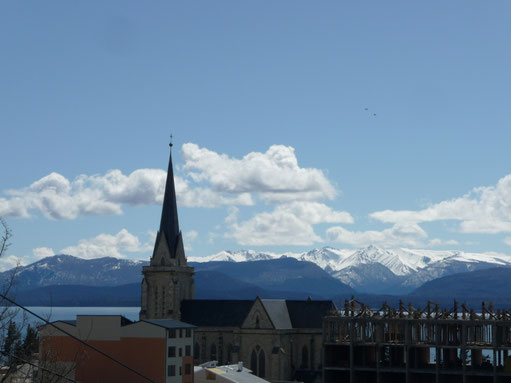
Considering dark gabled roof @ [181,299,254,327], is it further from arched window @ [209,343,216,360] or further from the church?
arched window @ [209,343,216,360]

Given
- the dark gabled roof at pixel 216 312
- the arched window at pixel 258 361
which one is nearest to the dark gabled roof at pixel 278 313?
the dark gabled roof at pixel 216 312

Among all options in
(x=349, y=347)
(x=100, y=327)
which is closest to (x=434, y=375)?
(x=349, y=347)

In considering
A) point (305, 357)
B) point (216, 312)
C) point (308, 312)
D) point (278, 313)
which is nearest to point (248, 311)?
point (278, 313)

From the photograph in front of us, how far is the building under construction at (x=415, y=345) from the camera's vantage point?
10062 cm

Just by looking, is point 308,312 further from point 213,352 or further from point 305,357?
point 213,352

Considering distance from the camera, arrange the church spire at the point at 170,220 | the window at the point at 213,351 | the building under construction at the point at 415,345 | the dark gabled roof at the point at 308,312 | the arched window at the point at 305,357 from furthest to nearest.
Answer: the church spire at the point at 170,220
the window at the point at 213,351
the dark gabled roof at the point at 308,312
the arched window at the point at 305,357
the building under construction at the point at 415,345

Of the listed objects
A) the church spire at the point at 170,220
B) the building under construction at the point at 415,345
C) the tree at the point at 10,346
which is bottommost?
the building under construction at the point at 415,345

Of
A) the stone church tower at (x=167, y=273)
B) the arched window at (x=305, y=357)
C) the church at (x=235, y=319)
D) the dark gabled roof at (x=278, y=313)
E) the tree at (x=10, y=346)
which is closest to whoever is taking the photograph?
the tree at (x=10, y=346)

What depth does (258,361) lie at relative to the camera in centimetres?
12481

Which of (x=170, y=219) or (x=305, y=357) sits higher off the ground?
(x=170, y=219)

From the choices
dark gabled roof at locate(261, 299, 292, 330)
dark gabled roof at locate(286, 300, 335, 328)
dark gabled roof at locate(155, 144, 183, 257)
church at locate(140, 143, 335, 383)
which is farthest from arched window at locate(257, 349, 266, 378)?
dark gabled roof at locate(155, 144, 183, 257)

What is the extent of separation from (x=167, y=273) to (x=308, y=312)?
75.2ft

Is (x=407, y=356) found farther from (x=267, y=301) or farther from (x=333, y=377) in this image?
(x=267, y=301)

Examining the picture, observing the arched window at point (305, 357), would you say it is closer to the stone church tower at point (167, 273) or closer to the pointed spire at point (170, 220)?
the stone church tower at point (167, 273)
